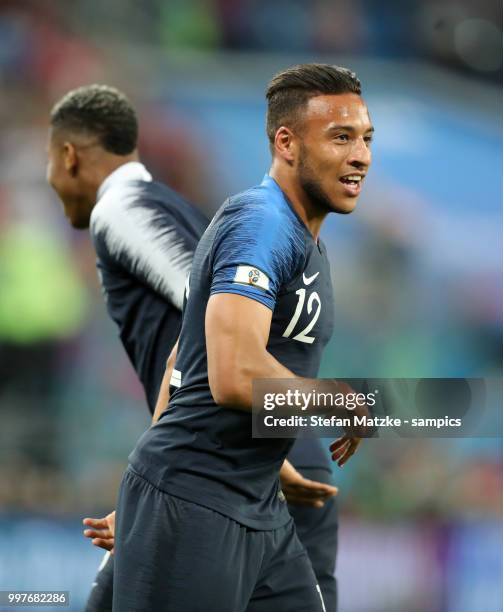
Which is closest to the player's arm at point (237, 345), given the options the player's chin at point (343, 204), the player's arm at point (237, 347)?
the player's arm at point (237, 347)

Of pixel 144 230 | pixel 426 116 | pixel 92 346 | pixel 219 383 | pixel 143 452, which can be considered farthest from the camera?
pixel 426 116

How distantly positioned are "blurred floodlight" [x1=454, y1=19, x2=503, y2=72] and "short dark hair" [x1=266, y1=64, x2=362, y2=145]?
22.0 ft

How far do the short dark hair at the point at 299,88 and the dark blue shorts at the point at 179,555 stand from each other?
1.02m

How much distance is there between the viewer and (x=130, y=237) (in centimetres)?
363

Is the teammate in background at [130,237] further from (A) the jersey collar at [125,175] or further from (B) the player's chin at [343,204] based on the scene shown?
(B) the player's chin at [343,204]

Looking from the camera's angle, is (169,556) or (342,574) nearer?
(169,556)

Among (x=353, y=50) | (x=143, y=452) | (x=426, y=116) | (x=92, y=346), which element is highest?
(x=353, y=50)

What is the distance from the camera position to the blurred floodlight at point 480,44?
948 cm

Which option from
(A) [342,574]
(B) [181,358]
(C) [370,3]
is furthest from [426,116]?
(B) [181,358]

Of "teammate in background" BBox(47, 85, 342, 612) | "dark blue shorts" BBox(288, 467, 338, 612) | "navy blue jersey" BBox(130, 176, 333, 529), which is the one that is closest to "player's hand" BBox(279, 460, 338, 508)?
"teammate in background" BBox(47, 85, 342, 612)

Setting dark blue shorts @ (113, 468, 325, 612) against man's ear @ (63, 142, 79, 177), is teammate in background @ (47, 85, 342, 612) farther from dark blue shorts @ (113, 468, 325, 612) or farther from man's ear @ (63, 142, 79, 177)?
dark blue shorts @ (113, 468, 325, 612)

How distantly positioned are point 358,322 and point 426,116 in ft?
6.51

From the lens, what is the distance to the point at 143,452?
9.64ft

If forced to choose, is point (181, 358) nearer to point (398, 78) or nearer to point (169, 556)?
point (169, 556)
